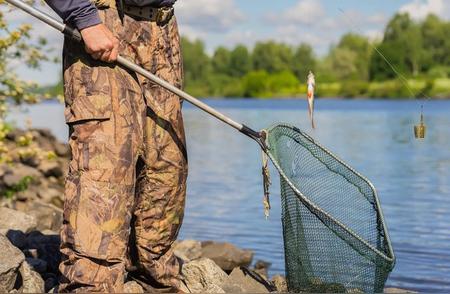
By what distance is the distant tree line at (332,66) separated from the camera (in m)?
40.0

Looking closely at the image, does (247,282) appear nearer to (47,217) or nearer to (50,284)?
(50,284)

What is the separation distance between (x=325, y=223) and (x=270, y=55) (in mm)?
72926

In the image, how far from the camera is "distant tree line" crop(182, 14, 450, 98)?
40031 mm

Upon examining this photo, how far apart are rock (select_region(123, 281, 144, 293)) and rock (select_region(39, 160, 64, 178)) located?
9066mm

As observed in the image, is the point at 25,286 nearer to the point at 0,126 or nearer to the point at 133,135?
the point at 133,135

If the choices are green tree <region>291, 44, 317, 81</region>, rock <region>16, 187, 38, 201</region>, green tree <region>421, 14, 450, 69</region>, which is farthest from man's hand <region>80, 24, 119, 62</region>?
green tree <region>421, 14, 450, 69</region>

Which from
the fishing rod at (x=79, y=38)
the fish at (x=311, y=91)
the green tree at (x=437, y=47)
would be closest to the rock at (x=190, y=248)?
the fish at (x=311, y=91)

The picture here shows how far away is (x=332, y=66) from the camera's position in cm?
6200

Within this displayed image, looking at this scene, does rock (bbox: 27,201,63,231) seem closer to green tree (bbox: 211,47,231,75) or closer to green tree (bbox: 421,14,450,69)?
green tree (bbox: 421,14,450,69)

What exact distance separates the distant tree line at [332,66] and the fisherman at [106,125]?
16.1m

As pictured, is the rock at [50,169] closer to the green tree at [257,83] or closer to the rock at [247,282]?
the rock at [247,282]

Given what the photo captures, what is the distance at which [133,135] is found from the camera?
4.78m

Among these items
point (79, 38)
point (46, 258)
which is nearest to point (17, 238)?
point (46, 258)

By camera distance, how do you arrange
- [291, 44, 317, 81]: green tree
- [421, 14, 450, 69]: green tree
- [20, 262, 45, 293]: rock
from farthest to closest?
[421, 14, 450, 69]: green tree → [291, 44, 317, 81]: green tree → [20, 262, 45, 293]: rock
